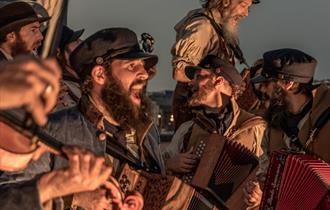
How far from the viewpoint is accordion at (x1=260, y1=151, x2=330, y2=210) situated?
15.7 feet

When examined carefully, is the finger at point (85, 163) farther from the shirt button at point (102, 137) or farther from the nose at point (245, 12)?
the nose at point (245, 12)

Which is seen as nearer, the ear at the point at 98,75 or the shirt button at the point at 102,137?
the shirt button at the point at 102,137

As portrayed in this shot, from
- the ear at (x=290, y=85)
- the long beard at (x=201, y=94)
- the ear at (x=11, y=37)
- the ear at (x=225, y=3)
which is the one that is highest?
the ear at (x=11, y=37)

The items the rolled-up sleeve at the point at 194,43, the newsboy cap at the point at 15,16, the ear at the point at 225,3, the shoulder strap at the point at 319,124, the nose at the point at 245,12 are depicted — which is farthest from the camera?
the nose at the point at 245,12

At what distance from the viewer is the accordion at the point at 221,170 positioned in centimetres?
488

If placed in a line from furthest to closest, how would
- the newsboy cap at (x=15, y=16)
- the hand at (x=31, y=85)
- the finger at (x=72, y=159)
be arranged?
the newsboy cap at (x=15, y=16)
the finger at (x=72, y=159)
the hand at (x=31, y=85)

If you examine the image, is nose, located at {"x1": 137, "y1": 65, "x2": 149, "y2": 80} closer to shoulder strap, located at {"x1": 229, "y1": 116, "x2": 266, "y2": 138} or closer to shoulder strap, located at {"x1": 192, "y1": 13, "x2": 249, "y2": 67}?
shoulder strap, located at {"x1": 229, "y1": 116, "x2": 266, "y2": 138}

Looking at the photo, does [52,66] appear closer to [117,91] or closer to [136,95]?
[117,91]

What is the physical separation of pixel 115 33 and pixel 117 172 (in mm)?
935

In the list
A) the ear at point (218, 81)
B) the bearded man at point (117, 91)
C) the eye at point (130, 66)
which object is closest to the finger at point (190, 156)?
the bearded man at point (117, 91)

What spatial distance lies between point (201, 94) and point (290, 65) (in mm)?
838

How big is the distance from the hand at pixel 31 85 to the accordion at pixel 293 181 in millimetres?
3217

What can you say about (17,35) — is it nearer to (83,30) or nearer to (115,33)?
→ (115,33)

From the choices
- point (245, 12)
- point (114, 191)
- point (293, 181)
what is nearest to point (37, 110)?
point (114, 191)
